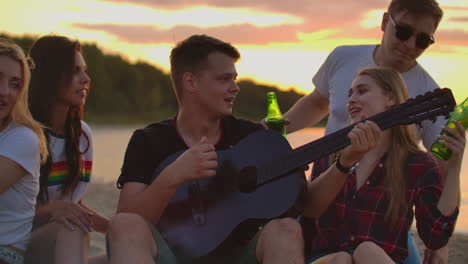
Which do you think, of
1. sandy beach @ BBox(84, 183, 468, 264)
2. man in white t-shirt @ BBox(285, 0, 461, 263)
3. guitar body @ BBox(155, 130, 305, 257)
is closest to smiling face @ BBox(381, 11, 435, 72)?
man in white t-shirt @ BBox(285, 0, 461, 263)

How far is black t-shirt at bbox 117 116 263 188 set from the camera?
3.31 m

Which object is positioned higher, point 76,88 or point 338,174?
point 76,88

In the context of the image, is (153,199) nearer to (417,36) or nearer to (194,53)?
(194,53)

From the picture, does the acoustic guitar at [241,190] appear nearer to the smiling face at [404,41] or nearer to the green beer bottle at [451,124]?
the green beer bottle at [451,124]

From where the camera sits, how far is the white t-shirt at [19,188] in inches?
125

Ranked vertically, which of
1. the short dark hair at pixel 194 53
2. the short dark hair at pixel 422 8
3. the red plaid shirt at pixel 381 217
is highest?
→ the short dark hair at pixel 422 8

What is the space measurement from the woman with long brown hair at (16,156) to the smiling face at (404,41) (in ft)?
6.81

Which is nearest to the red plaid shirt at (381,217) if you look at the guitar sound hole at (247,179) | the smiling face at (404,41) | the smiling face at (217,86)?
→ the guitar sound hole at (247,179)

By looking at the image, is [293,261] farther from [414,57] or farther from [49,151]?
[414,57]

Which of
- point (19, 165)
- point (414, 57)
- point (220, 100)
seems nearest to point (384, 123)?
point (220, 100)

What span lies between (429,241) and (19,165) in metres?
1.90

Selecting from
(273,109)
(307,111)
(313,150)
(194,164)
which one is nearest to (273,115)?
(273,109)

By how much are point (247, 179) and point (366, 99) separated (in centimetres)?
67

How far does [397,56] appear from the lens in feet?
13.5
